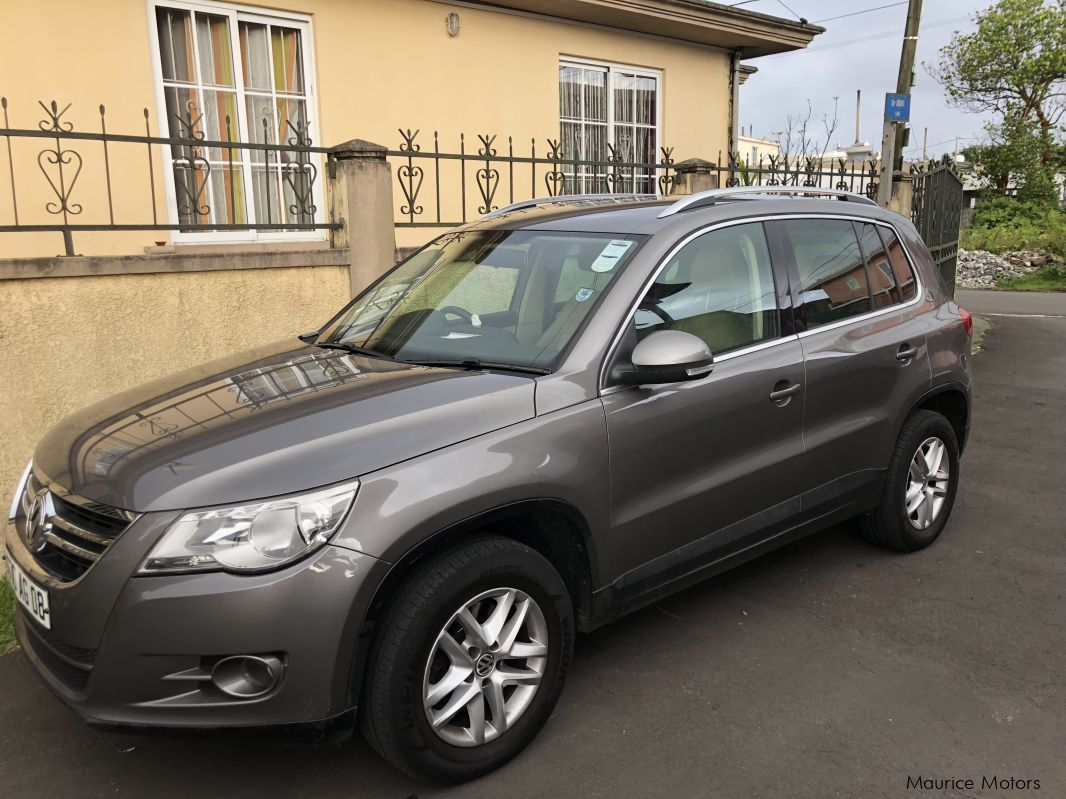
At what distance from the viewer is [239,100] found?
26.1 ft

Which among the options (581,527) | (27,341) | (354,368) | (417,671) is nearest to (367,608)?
(417,671)

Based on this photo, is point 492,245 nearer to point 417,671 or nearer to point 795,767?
point 417,671

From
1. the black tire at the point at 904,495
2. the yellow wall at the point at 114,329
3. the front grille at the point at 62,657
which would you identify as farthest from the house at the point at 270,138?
the black tire at the point at 904,495

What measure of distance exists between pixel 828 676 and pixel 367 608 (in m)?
1.91

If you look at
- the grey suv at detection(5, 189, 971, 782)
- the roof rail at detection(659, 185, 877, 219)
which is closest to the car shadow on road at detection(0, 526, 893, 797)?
the grey suv at detection(5, 189, 971, 782)

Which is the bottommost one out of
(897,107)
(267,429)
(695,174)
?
(267,429)

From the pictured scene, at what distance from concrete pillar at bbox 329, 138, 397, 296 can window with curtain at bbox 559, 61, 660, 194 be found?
484cm

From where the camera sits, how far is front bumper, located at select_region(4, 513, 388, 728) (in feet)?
7.84

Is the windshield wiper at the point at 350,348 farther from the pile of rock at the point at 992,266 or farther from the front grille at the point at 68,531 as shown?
the pile of rock at the point at 992,266

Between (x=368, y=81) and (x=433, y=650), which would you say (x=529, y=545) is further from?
(x=368, y=81)

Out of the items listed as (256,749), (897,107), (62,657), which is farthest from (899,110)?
(62,657)

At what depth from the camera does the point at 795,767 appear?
2.91m

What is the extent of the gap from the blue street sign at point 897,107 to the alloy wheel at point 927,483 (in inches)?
313

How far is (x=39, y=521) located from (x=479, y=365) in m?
1.48
